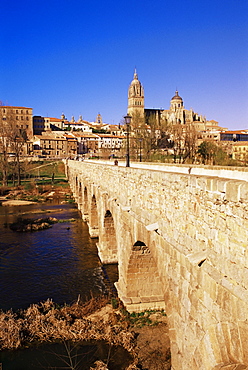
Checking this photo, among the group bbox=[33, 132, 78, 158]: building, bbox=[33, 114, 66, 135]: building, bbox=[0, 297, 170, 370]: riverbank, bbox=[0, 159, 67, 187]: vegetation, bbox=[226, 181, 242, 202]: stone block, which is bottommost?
bbox=[0, 297, 170, 370]: riverbank

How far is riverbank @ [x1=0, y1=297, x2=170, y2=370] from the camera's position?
916 cm

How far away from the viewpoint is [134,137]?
137ft

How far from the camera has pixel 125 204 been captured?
10172 mm

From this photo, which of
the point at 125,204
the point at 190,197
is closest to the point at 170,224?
the point at 190,197

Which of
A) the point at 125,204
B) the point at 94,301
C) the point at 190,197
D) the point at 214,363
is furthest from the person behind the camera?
the point at 94,301

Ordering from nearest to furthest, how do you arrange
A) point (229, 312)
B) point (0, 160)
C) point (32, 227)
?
point (229, 312)
point (32, 227)
point (0, 160)

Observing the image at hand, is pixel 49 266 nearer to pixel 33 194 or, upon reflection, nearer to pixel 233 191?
pixel 233 191

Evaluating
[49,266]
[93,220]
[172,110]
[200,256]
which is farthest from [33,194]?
[172,110]

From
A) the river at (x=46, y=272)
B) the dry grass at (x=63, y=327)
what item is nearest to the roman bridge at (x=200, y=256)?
the dry grass at (x=63, y=327)

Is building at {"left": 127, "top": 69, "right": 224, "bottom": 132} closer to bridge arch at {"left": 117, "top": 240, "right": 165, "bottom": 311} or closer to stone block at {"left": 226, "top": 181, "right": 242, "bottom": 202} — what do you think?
bridge arch at {"left": 117, "top": 240, "right": 165, "bottom": 311}

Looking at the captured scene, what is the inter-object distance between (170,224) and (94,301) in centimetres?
696

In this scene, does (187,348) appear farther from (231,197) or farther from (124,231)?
(124,231)

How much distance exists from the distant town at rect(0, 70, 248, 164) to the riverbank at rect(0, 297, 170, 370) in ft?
69.2

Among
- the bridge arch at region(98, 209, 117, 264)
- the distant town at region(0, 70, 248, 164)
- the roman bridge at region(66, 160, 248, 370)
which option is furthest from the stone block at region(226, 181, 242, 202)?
the distant town at region(0, 70, 248, 164)
